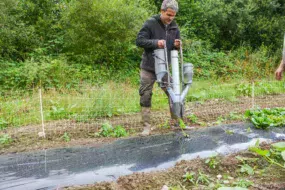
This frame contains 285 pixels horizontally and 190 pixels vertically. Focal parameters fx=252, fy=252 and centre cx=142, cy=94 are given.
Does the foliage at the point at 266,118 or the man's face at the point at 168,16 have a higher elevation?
the man's face at the point at 168,16

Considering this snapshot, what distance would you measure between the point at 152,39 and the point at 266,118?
6.31 feet

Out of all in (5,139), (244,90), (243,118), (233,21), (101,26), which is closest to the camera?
(5,139)

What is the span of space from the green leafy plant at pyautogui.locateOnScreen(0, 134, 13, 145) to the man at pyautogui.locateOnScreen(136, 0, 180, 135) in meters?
1.67

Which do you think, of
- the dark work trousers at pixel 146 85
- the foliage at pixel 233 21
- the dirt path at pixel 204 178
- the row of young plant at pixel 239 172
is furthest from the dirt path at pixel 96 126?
the foliage at pixel 233 21

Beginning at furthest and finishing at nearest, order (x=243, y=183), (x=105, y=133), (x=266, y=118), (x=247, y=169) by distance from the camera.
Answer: (x=266, y=118) < (x=105, y=133) < (x=247, y=169) < (x=243, y=183)

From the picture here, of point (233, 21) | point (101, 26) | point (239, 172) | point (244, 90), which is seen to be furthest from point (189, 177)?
point (233, 21)

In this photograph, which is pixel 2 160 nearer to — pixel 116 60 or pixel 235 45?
pixel 116 60

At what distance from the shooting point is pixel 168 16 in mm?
3180

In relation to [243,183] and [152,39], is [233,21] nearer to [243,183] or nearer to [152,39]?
[152,39]

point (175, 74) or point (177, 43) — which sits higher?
point (177, 43)

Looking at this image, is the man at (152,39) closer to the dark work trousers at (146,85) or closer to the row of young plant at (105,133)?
the dark work trousers at (146,85)

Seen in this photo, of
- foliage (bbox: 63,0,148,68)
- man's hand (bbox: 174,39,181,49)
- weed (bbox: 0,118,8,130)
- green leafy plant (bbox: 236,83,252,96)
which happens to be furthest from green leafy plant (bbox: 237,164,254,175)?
foliage (bbox: 63,0,148,68)

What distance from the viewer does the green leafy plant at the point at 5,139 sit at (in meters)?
3.06

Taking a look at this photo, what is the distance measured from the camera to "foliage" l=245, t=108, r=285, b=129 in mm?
3422
